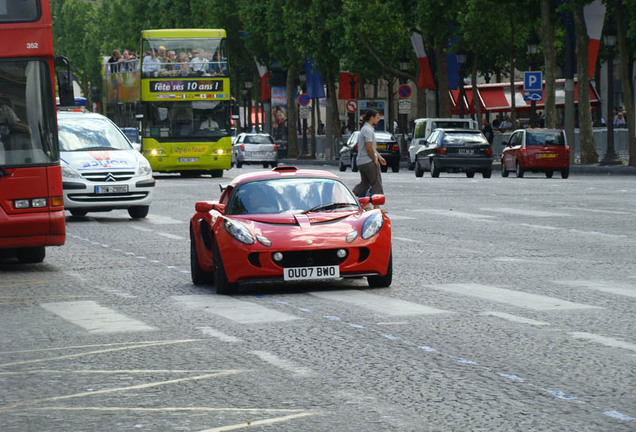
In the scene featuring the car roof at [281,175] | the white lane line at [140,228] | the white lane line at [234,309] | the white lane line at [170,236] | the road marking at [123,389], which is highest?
the car roof at [281,175]

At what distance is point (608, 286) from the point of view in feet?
45.5

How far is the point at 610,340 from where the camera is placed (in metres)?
10.1

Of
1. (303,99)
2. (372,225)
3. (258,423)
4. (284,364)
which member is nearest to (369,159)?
(372,225)

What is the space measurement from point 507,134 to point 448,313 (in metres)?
52.7

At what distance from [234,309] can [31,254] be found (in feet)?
19.5

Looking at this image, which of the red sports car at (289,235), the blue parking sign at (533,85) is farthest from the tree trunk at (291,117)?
the red sports car at (289,235)

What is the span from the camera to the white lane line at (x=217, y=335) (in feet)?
34.3

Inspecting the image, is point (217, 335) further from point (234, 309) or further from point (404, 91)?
point (404, 91)

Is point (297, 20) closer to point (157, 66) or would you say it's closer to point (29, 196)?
point (157, 66)

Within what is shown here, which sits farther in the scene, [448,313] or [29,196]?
[29,196]

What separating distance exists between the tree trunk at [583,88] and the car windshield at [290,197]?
34.4 m

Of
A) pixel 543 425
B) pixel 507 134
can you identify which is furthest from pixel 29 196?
pixel 507 134

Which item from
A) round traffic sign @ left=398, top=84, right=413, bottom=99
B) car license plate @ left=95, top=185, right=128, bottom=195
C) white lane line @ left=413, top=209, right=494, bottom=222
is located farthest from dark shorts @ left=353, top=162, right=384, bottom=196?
round traffic sign @ left=398, top=84, right=413, bottom=99

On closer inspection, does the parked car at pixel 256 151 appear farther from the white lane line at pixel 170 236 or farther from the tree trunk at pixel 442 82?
the white lane line at pixel 170 236
